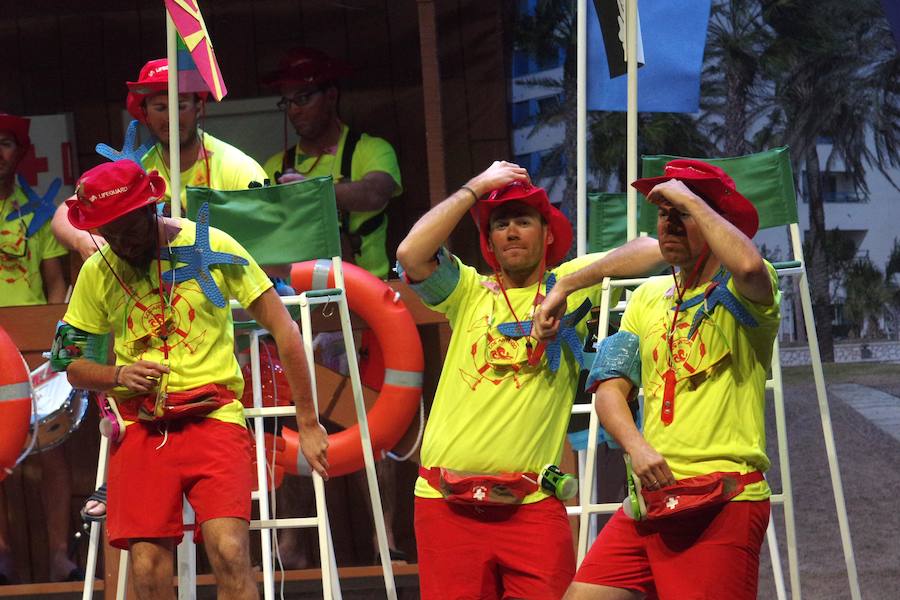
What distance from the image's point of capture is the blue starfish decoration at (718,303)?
3199 mm

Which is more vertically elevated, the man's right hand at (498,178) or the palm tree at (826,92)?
the palm tree at (826,92)

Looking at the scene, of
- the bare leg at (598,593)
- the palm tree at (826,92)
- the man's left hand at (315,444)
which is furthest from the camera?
the palm tree at (826,92)

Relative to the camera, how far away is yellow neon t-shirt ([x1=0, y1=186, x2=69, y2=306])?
6.42 meters

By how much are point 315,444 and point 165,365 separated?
483mm

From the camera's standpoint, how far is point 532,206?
368 centimetres

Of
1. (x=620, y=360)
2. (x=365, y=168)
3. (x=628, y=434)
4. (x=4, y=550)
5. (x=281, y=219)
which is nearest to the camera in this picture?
(x=628, y=434)

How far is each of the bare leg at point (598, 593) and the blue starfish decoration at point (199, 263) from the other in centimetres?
124

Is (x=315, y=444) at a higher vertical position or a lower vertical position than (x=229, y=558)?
higher

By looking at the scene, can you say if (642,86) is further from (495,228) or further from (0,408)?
(0,408)

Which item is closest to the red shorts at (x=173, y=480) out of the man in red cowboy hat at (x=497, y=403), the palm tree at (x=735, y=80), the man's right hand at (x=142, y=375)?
the man's right hand at (x=142, y=375)

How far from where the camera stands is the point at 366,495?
672 centimetres

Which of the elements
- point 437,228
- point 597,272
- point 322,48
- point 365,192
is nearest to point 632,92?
point 597,272

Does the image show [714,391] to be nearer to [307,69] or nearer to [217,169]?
[217,169]

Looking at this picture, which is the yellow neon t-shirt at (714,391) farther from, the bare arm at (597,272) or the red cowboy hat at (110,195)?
the red cowboy hat at (110,195)
